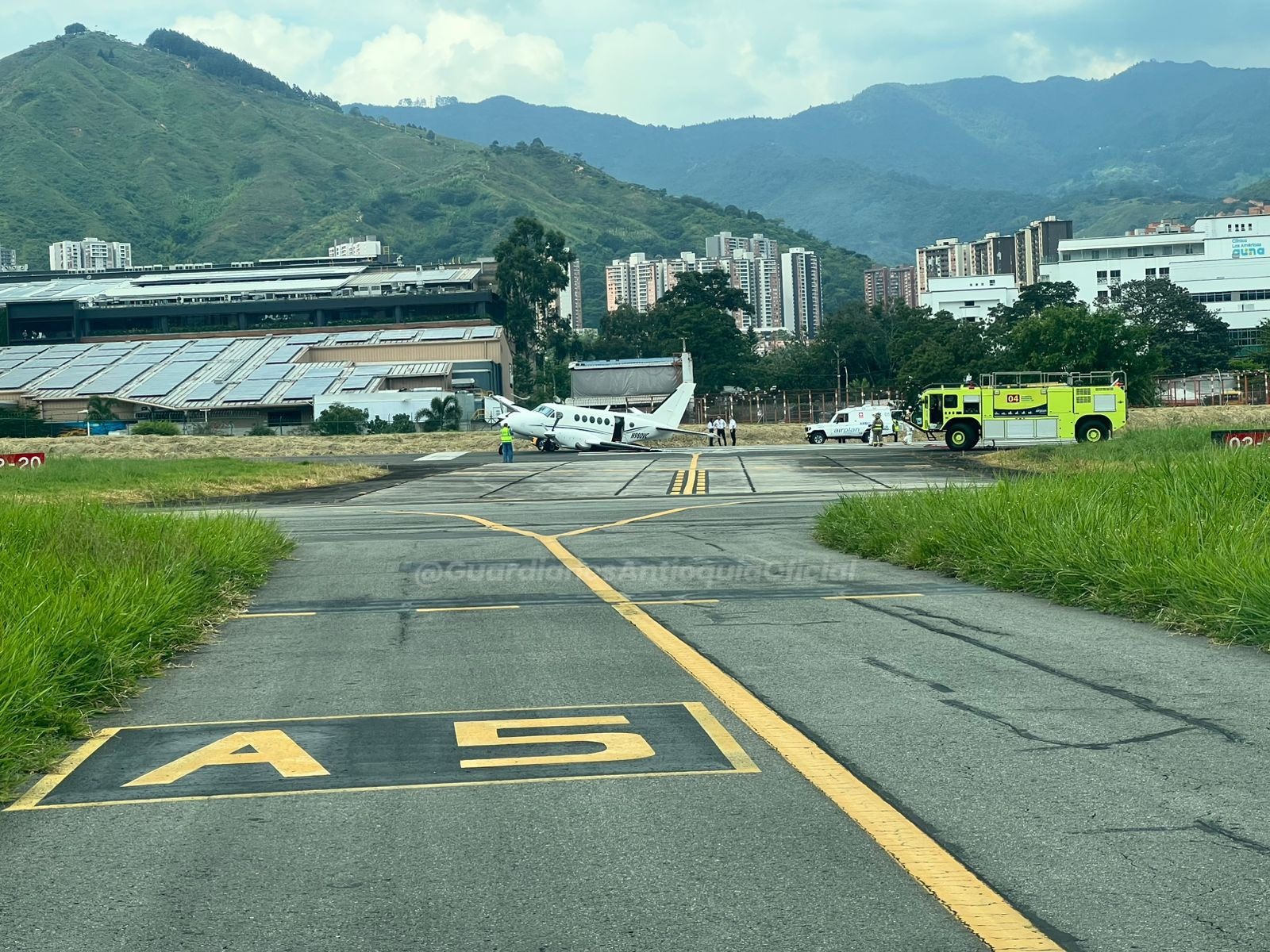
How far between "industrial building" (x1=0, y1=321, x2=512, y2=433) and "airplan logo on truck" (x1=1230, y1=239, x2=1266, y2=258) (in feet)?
310

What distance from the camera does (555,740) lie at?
22.8ft

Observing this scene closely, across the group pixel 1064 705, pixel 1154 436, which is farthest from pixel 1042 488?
pixel 1154 436

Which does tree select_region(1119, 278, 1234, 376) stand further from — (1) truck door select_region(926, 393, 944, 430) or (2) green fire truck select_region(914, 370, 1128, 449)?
(1) truck door select_region(926, 393, 944, 430)

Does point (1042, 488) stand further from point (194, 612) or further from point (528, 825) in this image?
point (528, 825)

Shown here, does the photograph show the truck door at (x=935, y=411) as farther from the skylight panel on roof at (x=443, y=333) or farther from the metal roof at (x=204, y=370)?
the skylight panel on roof at (x=443, y=333)

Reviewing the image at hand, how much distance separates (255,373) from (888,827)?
99.7 m

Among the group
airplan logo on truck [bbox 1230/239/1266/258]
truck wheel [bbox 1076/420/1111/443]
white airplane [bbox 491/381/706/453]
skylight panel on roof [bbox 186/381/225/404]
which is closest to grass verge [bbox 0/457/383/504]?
white airplane [bbox 491/381/706/453]

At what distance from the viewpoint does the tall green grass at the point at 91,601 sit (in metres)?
7.10

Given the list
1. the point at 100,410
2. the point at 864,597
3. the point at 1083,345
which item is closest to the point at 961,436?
the point at 1083,345

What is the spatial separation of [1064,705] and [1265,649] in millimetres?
2397

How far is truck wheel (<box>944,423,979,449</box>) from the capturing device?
53469 mm

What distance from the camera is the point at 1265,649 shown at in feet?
29.7

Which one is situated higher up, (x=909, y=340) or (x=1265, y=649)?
(x=909, y=340)

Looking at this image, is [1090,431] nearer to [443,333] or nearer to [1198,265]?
[443,333]
